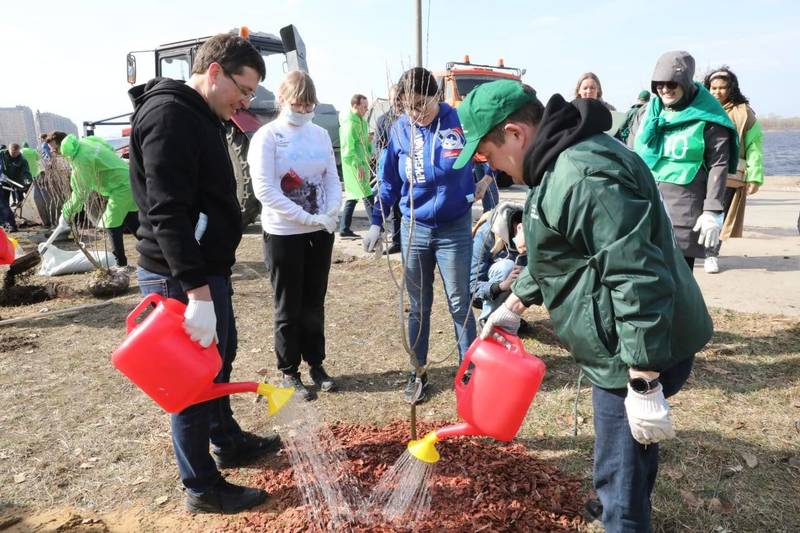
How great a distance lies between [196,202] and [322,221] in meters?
1.07

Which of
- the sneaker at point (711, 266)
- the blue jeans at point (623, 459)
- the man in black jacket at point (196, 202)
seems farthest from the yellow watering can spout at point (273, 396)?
the sneaker at point (711, 266)

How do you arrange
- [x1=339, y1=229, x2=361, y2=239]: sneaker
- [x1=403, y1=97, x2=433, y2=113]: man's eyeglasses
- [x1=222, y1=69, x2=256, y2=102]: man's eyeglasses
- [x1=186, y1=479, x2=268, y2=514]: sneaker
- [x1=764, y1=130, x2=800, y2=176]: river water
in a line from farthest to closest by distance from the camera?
[x1=764, y1=130, x2=800, y2=176]: river water
[x1=339, y1=229, x2=361, y2=239]: sneaker
[x1=403, y1=97, x2=433, y2=113]: man's eyeglasses
[x1=186, y1=479, x2=268, y2=514]: sneaker
[x1=222, y1=69, x2=256, y2=102]: man's eyeglasses

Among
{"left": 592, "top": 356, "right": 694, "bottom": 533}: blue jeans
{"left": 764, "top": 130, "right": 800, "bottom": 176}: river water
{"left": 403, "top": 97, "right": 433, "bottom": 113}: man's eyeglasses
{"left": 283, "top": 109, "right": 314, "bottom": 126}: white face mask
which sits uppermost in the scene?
{"left": 403, "top": 97, "right": 433, "bottom": 113}: man's eyeglasses

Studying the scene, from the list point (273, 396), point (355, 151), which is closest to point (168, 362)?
point (273, 396)

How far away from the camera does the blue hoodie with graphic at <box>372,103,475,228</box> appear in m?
2.99

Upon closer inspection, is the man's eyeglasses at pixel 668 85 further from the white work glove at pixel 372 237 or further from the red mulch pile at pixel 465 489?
the red mulch pile at pixel 465 489

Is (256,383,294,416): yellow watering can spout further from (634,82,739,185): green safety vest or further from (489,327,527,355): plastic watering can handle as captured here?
(634,82,739,185): green safety vest

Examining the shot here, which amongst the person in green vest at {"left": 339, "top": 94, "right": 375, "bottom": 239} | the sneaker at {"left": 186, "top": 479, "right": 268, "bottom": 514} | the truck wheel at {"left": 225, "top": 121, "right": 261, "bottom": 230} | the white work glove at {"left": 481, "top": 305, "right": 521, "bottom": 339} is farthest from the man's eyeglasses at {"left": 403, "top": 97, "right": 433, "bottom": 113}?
the truck wheel at {"left": 225, "top": 121, "right": 261, "bottom": 230}

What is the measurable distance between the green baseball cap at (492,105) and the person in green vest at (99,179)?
4.99 metres

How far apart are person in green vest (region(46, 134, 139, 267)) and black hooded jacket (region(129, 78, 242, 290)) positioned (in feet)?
13.3

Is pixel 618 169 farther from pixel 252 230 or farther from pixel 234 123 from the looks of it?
pixel 252 230

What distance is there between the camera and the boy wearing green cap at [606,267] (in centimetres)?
138

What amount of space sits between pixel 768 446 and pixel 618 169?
221 centimetres

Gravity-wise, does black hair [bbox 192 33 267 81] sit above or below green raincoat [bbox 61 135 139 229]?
above
